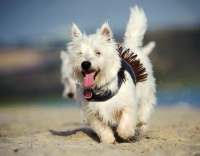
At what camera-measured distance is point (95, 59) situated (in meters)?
6.57

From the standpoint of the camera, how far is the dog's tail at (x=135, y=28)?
8.59m

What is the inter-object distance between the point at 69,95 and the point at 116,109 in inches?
228

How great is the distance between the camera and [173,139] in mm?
7160

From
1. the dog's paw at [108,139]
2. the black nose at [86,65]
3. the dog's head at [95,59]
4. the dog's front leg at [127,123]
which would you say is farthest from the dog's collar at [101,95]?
the dog's paw at [108,139]

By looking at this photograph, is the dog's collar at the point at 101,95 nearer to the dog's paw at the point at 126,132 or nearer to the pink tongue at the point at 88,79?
the pink tongue at the point at 88,79

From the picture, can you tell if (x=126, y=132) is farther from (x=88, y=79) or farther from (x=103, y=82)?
(x=88, y=79)

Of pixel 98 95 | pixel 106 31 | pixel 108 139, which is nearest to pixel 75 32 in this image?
pixel 106 31

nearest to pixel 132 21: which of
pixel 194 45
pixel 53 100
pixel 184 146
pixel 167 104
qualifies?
pixel 184 146

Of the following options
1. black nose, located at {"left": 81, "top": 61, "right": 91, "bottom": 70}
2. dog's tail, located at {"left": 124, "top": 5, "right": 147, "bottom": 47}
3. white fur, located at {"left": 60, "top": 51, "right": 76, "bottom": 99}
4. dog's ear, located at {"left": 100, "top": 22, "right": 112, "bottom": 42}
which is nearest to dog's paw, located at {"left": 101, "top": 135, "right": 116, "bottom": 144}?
black nose, located at {"left": 81, "top": 61, "right": 91, "bottom": 70}

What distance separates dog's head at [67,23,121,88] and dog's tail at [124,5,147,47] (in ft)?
5.48

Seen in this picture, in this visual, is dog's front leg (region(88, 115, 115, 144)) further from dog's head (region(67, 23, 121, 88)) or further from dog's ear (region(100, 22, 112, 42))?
dog's ear (region(100, 22, 112, 42))

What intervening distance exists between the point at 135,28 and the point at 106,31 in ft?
5.98

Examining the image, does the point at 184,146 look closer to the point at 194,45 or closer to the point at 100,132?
the point at 100,132

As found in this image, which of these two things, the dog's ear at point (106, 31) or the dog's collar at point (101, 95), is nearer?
the dog's collar at point (101, 95)
